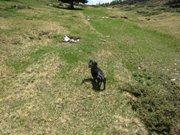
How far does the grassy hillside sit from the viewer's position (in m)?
17.9

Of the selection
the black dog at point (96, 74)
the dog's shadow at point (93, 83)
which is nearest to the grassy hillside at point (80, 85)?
the dog's shadow at point (93, 83)

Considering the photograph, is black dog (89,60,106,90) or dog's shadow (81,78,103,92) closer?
black dog (89,60,106,90)

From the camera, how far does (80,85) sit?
71.8ft

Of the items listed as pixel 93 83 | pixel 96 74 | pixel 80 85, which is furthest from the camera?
pixel 93 83

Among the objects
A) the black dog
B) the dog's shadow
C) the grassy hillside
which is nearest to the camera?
the grassy hillside

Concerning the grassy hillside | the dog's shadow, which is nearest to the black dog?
the dog's shadow

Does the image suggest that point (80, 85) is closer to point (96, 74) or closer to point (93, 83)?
point (93, 83)

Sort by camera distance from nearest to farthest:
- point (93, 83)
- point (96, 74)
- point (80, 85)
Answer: point (96, 74), point (80, 85), point (93, 83)

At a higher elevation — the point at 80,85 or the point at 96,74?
the point at 96,74

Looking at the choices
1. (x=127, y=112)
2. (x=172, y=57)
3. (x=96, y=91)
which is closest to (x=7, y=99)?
(x=96, y=91)

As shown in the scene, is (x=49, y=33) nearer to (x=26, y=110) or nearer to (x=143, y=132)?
(x=26, y=110)

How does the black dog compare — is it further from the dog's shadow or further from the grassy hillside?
the grassy hillside

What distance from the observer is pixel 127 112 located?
19.2 metres

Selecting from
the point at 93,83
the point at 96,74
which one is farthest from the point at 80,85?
the point at 96,74
